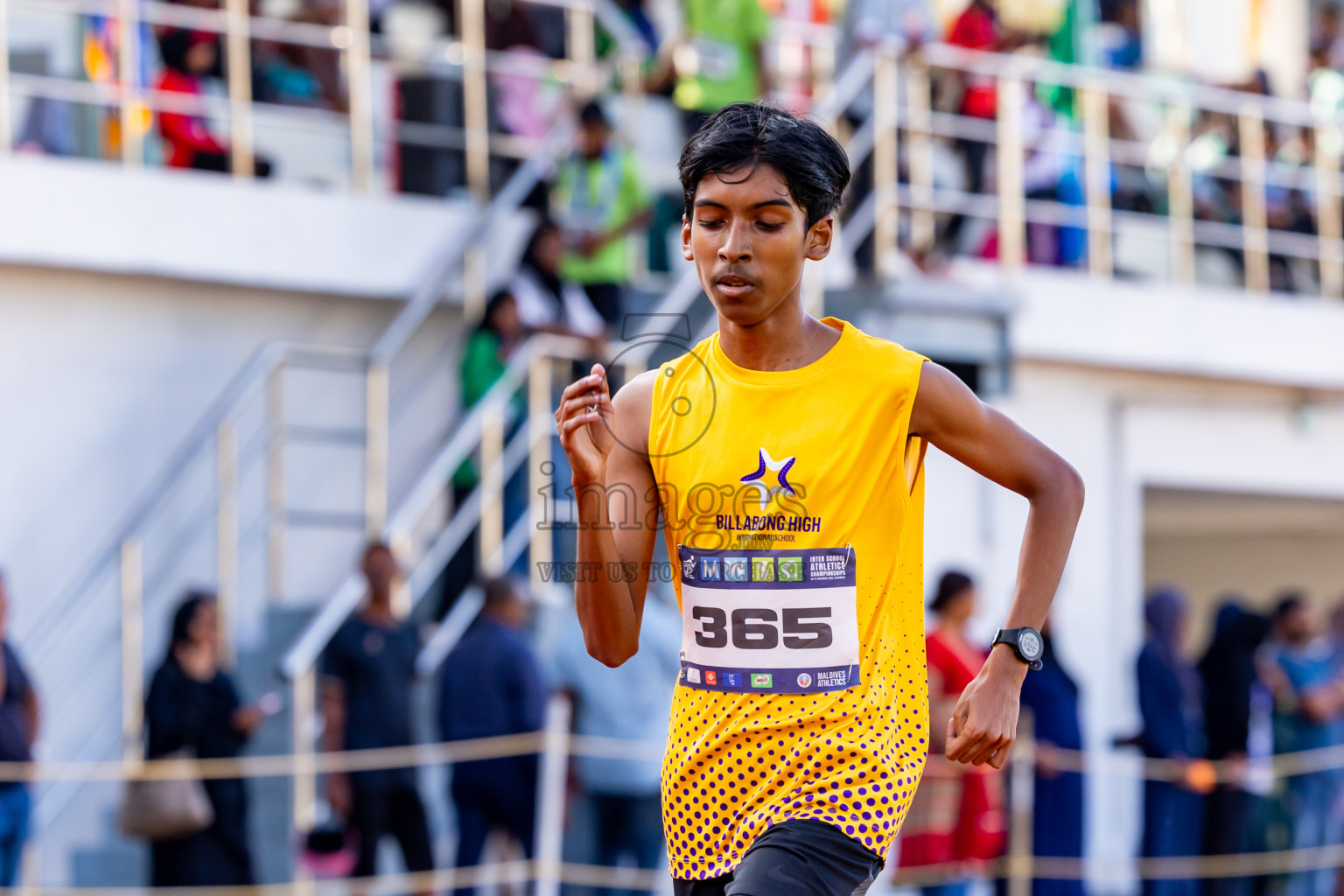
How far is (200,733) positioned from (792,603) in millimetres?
4737

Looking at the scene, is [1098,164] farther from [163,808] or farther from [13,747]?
[13,747]

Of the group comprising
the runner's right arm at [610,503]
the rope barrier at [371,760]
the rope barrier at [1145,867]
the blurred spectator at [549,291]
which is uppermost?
the blurred spectator at [549,291]

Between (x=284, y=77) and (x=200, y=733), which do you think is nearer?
(x=200, y=733)

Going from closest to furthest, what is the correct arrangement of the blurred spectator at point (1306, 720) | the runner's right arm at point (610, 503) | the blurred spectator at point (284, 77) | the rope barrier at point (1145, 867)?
the runner's right arm at point (610, 503)
the rope barrier at point (1145, 867)
the blurred spectator at point (284, 77)
the blurred spectator at point (1306, 720)

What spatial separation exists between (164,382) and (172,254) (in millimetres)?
665

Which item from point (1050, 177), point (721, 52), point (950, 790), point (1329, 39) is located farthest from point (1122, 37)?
point (950, 790)

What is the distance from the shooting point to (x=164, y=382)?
30.9 ft

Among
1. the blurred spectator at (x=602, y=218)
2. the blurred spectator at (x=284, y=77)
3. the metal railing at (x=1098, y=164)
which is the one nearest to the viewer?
the blurred spectator at (x=602, y=218)

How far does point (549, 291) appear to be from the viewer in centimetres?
887

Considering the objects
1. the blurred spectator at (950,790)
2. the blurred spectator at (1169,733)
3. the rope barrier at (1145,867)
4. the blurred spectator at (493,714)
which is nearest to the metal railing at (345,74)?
the blurred spectator at (493,714)

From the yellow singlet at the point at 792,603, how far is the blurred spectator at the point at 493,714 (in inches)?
166

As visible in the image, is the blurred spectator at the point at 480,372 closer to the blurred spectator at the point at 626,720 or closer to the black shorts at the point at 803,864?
the blurred spectator at the point at 626,720

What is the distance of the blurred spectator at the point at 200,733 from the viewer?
24.2 ft

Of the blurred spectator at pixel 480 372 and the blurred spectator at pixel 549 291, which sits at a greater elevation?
the blurred spectator at pixel 549 291
